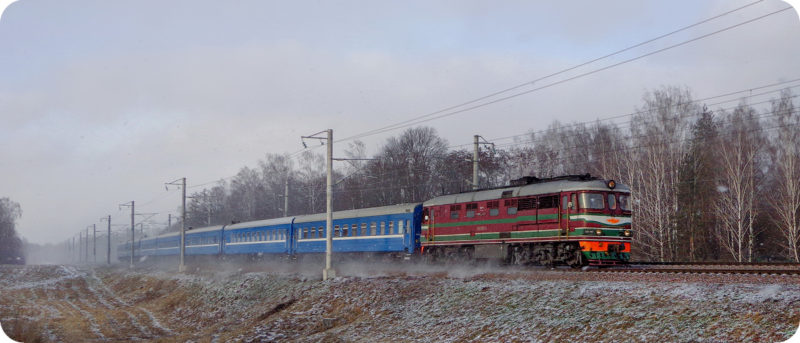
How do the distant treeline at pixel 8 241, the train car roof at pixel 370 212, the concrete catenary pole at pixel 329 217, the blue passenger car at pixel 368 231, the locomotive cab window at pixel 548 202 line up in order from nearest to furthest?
the locomotive cab window at pixel 548 202 < the concrete catenary pole at pixel 329 217 < the blue passenger car at pixel 368 231 < the train car roof at pixel 370 212 < the distant treeline at pixel 8 241

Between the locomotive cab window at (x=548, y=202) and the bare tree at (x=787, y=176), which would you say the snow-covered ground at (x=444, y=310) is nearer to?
the locomotive cab window at (x=548, y=202)

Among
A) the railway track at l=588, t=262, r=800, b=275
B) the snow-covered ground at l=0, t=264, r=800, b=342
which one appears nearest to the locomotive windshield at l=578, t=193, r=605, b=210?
the railway track at l=588, t=262, r=800, b=275

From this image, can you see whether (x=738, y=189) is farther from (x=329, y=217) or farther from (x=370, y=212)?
(x=329, y=217)

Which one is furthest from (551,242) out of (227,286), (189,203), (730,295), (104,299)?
(189,203)

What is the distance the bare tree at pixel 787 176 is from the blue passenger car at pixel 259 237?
33140 millimetres

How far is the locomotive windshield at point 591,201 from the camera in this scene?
26.2 meters

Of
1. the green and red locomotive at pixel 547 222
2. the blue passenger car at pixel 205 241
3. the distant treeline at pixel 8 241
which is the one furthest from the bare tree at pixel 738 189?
the distant treeline at pixel 8 241

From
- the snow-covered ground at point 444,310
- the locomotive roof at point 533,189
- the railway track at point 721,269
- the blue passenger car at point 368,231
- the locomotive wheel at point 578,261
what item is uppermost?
the locomotive roof at point 533,189

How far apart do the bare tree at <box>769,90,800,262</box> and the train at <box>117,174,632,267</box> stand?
18.5m

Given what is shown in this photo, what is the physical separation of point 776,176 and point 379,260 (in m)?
28.2

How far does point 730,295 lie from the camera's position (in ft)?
55.5

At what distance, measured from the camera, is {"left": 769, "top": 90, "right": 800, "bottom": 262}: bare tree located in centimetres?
4022

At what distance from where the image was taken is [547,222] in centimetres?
2748

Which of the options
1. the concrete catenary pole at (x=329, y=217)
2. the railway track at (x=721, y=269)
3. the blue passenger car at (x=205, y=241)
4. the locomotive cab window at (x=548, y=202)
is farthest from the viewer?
the blue passenger car at (x=205, y=241)
